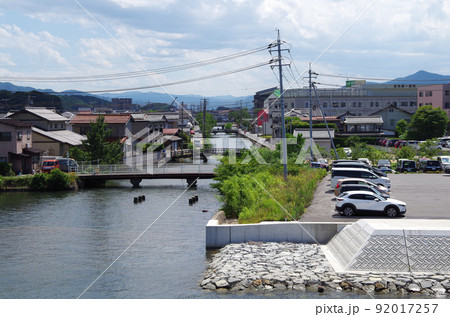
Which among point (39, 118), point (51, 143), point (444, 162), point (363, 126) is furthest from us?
point (363, 126)

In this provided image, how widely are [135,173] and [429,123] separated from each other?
42.5 metres

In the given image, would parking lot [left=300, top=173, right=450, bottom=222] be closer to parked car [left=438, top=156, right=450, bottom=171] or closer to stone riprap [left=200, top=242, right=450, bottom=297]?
parked car [left=438, top=156, right=450, bottom=171]

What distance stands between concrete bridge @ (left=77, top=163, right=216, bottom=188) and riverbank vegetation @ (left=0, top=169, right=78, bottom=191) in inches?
Result: 98.8

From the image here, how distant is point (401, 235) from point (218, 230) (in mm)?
7674

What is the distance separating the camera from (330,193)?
31016 millimetres

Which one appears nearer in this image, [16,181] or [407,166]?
[16,181]

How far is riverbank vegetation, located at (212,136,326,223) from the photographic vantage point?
23953 mm

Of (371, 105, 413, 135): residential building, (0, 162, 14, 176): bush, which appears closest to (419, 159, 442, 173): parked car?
(0, 162, 14, 176): bush

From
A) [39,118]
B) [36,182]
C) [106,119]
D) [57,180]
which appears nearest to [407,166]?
[57,180]

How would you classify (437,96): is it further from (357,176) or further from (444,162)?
(357,176)

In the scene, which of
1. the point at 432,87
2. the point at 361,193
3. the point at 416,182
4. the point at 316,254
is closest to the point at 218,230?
the point at 316,254

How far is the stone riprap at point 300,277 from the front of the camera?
1645cm

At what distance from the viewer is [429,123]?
70.8m

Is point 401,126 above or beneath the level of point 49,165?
above
